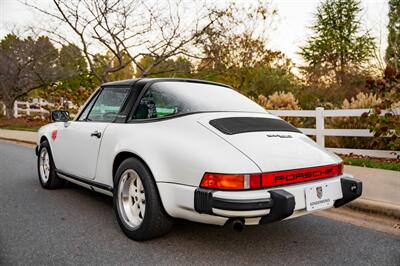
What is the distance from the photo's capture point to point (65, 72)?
80.6 ft

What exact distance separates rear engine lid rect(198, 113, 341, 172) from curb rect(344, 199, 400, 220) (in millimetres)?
1213

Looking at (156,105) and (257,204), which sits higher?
(156,105)

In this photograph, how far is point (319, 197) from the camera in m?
2.87

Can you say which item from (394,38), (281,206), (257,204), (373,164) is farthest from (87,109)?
(394,38)

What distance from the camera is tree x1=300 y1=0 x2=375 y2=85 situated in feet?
79.5

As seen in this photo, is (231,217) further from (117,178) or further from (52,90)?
(52,90)

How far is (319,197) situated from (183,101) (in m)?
1.45

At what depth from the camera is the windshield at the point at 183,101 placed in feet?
11.1

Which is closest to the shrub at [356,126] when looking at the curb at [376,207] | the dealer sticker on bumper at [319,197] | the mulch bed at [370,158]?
the mulch bed at [370,158]

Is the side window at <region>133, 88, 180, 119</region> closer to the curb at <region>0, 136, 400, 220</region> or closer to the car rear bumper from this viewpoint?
the car rear bumper

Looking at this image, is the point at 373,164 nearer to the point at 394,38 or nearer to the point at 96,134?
the point at 96,134

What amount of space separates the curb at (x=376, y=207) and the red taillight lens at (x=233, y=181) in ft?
6.96

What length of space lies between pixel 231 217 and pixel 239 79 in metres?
16.1

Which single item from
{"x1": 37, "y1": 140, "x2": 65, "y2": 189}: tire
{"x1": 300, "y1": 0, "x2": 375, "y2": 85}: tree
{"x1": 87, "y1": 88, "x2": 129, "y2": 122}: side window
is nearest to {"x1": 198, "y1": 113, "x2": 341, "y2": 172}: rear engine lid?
{"x1": 87, "y1": 88, "x2": 129, "y2": 122}: side window
